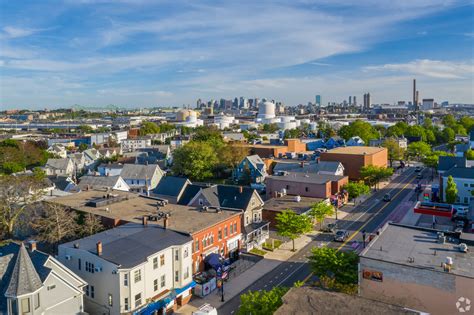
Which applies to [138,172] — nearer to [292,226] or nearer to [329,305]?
[292,226]

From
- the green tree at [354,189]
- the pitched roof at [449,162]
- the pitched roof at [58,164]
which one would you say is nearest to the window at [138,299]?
the green tree at [354,189]

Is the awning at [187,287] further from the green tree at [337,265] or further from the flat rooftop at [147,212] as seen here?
the green tree at [337,265]

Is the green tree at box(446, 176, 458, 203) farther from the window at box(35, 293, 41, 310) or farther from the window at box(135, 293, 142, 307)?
the window at box(35, 293, 41, 310)

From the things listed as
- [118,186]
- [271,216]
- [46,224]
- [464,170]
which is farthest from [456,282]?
[118,186]

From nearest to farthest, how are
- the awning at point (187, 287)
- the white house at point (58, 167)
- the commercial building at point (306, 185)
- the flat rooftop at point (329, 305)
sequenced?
the flat rooftop at point (329, 305) → the awning at point (187, 287) → the commercial building at point (306, 185) → the white house at point (58, 167)

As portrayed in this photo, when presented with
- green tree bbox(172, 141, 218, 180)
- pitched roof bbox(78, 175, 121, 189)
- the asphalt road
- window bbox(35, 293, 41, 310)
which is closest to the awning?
the asphalt road

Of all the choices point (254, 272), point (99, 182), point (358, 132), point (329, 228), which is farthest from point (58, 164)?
point (358, 132)

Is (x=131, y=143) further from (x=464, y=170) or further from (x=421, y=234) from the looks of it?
(x=421, y=234)
